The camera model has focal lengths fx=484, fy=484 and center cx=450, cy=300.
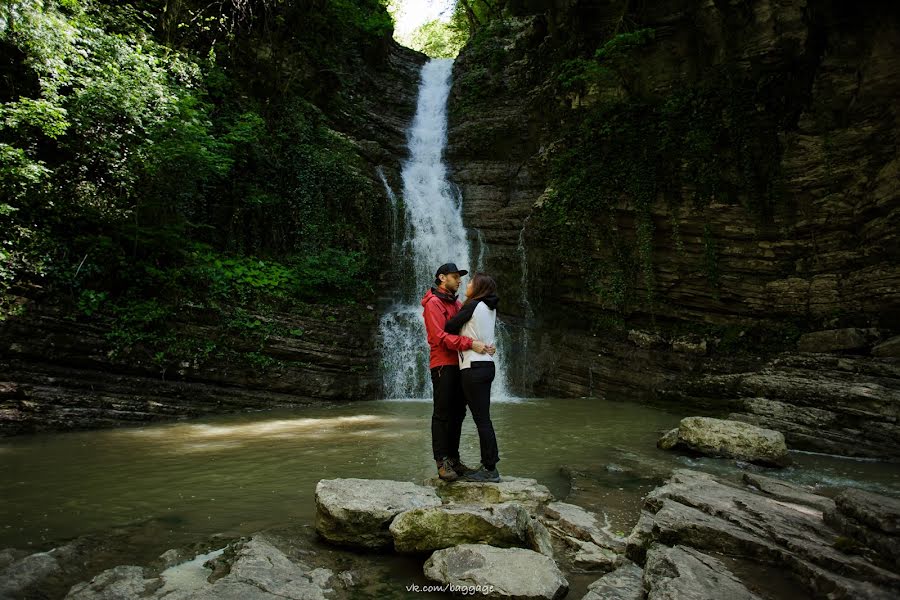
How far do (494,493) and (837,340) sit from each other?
8.22 meters

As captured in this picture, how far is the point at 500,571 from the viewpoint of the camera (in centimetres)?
270

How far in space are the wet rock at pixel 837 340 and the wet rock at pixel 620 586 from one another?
8.31 m

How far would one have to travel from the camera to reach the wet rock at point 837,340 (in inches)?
334

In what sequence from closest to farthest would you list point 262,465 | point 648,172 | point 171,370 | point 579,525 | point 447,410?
point 579,525
point 447,410
point 262,465
point 171,370
point 648,172

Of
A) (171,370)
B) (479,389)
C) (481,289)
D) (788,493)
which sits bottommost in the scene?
(788,493)

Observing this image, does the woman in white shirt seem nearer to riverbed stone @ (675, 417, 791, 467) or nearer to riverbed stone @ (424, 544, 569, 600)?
riverbed stone @ (424, 544, 569, 600)

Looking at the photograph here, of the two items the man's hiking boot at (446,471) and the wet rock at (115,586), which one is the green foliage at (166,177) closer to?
the wet rock at (115,586)

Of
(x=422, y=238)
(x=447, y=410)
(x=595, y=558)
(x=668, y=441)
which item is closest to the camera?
(x=595, y=558)

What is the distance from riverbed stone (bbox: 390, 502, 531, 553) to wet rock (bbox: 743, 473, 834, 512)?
84.6 inches

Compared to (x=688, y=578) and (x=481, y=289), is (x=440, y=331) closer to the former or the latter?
(x=481, y=289)

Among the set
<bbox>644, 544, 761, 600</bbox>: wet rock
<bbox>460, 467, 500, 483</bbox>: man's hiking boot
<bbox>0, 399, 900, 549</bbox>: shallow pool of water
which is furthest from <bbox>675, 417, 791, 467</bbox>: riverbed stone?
<bbox>644, 544, 761, 600</bbox>: wet rock

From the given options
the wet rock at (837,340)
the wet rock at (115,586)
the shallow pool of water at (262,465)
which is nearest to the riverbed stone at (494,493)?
the shallow pool of water at (262,465)

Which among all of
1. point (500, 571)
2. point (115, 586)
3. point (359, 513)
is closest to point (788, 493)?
point (500, 571)

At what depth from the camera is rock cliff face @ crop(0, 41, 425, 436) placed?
24.4 feet
